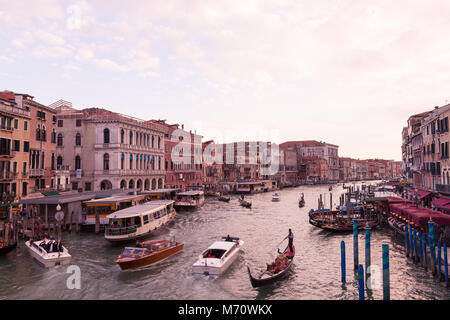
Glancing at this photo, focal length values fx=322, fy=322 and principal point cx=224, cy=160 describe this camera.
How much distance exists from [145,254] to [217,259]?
13.4ft

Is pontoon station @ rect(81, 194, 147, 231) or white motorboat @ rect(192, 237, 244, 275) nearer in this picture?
white motorboat @ rect(192, 237, 244, 275)

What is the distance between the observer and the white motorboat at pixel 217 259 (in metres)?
15.3

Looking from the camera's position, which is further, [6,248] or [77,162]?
[77,162]

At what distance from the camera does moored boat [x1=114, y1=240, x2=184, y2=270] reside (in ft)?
53.2

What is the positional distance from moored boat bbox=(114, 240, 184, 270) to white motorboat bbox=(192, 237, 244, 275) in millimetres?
2839

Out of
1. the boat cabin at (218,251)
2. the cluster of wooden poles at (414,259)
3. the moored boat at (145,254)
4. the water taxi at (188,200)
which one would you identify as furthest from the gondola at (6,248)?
the water taxi at (188,200)

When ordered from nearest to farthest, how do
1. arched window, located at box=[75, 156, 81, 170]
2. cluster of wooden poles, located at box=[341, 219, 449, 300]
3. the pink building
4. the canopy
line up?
cluster of wooden poles, located at box=[341, 219, 449, 300] → the canopy → arched window, located at box=[75, 156, 81, 170] → the pink building

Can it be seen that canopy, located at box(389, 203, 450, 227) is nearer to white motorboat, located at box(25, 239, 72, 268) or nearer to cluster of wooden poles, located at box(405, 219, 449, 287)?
cluster of wooden poles, located at box(405, 219, 449, 287)

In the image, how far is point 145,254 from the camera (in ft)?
56.3

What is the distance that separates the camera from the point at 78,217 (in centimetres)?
2773

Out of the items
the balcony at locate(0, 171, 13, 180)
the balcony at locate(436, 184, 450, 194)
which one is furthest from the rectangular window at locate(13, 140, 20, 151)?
the balcony at locate(436, 184, 450, 194)

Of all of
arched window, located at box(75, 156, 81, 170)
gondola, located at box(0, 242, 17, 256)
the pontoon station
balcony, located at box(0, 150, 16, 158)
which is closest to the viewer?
gondola, located at box(0, 242, 17, 256)

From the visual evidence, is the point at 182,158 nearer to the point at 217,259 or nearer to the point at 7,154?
the point at 7,154

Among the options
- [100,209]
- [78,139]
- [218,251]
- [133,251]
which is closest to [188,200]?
[78,139]
